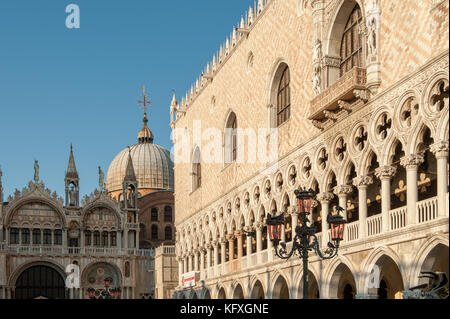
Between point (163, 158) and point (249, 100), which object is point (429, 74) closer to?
point (249, 100)

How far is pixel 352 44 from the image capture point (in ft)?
57.2

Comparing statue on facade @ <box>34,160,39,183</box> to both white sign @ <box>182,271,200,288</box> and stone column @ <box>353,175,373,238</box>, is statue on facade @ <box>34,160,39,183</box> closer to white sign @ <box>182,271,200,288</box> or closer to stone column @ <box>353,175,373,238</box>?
white sign @ <box>182,271,200,288</box>

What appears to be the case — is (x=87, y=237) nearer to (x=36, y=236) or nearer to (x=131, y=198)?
(x=36, y=236)

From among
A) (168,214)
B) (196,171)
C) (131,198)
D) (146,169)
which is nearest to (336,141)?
(196,171)

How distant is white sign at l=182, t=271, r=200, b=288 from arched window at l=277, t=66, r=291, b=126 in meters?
10.1

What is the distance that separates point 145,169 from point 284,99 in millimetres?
30138

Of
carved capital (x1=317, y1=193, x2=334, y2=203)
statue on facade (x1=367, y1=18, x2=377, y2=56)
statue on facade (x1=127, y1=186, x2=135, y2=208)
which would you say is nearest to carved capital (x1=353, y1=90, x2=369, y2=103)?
statue on facade (x1=367, y1=18, x2=377, y2=56)

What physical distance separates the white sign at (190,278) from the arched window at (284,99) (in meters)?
10.1

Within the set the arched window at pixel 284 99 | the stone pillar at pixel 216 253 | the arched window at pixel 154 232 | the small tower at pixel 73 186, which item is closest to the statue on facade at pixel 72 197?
the small tower at pixel 73 186

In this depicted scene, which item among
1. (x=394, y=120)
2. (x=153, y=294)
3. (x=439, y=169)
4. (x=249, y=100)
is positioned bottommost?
(x=153, y=294)

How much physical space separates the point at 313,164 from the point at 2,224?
22.1 metres

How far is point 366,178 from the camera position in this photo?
15844 mm

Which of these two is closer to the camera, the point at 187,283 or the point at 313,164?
the point at 313,164

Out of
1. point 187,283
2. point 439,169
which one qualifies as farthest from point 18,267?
point 439,169
